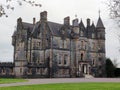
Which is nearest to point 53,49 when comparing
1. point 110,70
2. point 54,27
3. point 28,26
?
point 54,27

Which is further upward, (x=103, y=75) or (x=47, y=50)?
(x=47, y=50)

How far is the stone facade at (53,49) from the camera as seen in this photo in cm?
6297

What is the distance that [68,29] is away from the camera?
2726 inches

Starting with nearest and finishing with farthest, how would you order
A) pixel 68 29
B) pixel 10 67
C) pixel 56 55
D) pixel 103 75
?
1. pixel 10 67
2. pixel 56 55
3. pixel 68 29
4. pixel 103 75

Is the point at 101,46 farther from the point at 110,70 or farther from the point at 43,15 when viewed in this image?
the point at 43,15

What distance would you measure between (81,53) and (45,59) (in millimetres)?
10061

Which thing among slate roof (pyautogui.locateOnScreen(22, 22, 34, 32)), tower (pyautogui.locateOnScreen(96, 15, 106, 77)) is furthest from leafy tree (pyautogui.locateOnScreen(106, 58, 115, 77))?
slate roof (pyautogui.locateOnScreen(22, 22, 34, 32))

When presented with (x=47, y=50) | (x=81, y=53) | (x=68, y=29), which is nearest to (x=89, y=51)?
(x=81, y=53)

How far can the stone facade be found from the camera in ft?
207

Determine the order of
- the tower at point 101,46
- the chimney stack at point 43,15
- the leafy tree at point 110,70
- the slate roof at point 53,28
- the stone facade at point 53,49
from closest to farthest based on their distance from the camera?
the stone facade at point 53,49
the slate roof at point 53,28
the chimney stack at point 43,15
the leafy tree at point 110,70
the tower at point 101,46

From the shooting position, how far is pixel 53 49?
64.1 metres

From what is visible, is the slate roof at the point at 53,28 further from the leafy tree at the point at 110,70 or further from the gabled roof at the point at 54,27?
the leafy tree at the point at 110,70

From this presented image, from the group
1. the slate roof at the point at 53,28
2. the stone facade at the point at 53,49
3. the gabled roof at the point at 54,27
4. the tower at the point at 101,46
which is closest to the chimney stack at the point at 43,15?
the stone facade at the point at 53,49

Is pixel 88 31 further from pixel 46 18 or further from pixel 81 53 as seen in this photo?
pixel 46 18
